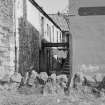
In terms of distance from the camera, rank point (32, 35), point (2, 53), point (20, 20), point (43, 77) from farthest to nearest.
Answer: point (32, 35) → point (20, 20) → point (2, 53) → point (43, 77)

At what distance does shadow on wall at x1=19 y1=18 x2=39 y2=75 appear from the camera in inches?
583

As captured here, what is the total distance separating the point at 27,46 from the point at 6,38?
11.7ft

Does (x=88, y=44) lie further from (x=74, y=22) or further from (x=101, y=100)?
(x=101, y=100)

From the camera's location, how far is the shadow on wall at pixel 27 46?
583 inches

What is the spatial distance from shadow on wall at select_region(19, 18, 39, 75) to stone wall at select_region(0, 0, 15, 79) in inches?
52.6

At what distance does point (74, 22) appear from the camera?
10758mm

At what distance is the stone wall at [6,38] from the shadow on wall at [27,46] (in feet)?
4.38

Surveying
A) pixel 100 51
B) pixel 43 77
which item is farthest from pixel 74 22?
pixel 43 77

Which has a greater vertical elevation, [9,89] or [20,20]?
[20,20]

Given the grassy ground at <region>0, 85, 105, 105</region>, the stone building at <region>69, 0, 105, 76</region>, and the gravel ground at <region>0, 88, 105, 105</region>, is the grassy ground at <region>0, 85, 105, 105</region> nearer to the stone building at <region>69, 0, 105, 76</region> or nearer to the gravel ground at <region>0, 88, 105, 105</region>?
the gravel ground at <region>0, 88, 105, 105</region>

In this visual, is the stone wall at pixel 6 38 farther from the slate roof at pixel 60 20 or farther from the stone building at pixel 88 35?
the slate roof at pixel 60 20

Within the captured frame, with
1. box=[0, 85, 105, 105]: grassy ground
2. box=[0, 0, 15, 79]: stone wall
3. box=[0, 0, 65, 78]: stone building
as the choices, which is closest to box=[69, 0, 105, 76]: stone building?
box=[0, 85, 105, 105]: grassy ground

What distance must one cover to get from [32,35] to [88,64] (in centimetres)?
777

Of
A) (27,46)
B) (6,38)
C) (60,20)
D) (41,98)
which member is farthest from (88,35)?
(60,20)
